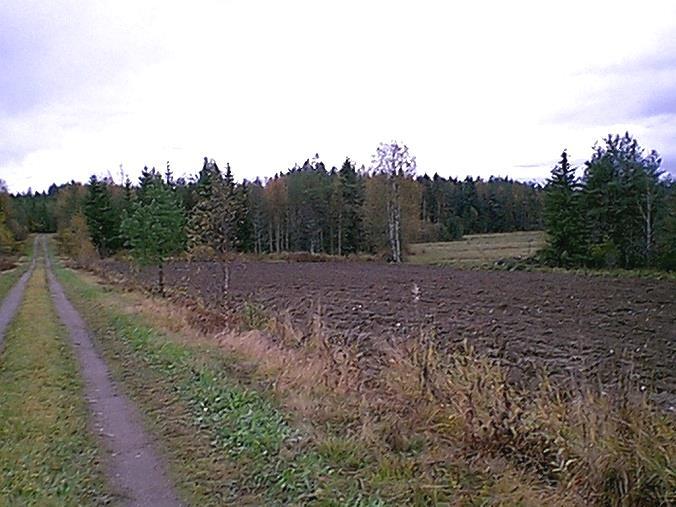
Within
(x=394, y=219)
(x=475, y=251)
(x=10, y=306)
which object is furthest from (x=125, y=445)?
(x=475, y=251)

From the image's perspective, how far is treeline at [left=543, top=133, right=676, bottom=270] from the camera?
41938 mm

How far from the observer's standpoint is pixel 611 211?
4362cm

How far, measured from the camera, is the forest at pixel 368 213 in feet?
86.7

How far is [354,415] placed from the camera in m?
7.46

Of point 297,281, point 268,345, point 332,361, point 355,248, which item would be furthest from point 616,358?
point 355,248

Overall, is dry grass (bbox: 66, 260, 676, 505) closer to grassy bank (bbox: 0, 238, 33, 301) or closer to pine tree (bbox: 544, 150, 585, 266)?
grassy bank (bbox: 0, 238, 33, 301)

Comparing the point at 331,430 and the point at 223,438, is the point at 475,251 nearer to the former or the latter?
the point at 331,430

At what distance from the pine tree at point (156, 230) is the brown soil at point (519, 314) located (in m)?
2.28

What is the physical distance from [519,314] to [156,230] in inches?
591

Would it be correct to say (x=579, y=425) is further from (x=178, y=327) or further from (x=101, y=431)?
(x=178, y=327)

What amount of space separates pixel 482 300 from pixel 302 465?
834 inches

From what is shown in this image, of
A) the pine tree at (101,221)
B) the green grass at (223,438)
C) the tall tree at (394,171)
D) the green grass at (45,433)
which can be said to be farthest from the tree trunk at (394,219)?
the green grass at (223,438)

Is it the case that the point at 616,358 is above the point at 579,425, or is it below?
below

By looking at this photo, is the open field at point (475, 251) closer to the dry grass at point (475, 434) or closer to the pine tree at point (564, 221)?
the pine tree at point (564, 221)
